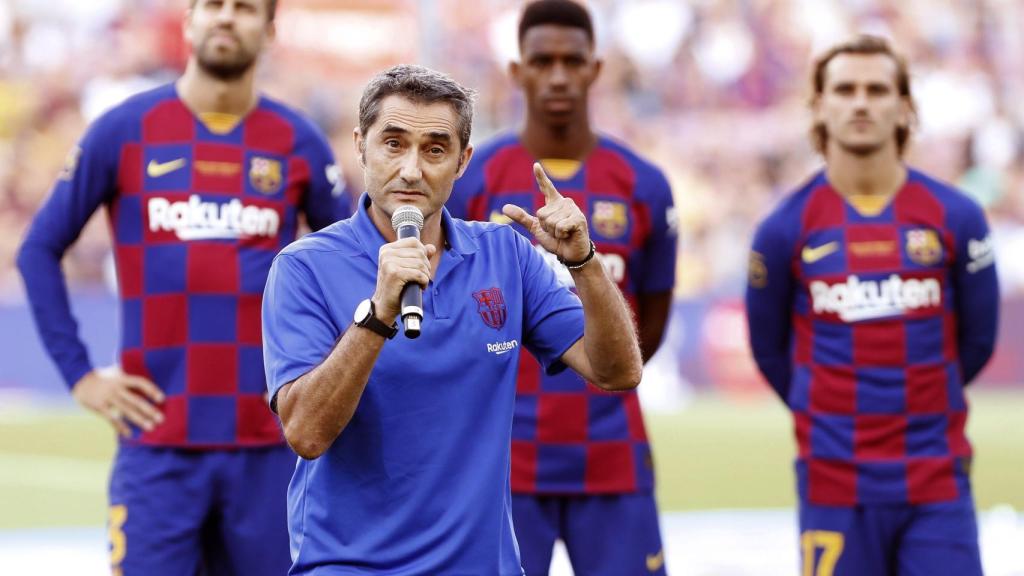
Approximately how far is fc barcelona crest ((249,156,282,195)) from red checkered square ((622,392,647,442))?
4.77 feet

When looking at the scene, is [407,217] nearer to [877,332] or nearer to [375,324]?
[375,324]

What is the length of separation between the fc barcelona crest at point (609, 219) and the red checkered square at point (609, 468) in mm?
763

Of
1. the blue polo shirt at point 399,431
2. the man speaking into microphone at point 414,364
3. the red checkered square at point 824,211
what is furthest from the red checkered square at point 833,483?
the blue polo shirt at point 399,431

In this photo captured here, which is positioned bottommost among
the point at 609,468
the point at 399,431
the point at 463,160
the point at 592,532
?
the point at 592,532

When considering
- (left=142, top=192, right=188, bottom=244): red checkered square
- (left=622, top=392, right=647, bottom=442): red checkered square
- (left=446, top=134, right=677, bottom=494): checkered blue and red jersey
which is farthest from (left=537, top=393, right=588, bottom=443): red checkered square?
(left=142, top=192, right=188, bottom=244): red checkered square

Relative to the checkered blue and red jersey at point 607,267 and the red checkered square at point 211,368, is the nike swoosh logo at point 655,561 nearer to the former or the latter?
the checkered blue and red jersey at point 607,267

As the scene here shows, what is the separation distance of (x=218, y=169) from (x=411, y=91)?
215 cm

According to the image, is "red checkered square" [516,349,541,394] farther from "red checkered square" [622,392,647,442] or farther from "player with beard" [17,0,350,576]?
"player with beard" [17,0,350,576]

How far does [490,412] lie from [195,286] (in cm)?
213

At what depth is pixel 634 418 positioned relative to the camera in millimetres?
5887

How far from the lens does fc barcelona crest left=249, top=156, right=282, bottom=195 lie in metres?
5.76

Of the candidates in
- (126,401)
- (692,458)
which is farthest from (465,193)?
(692,458)

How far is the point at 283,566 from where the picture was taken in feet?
18.4

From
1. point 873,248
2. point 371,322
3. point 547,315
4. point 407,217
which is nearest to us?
point 371,322
